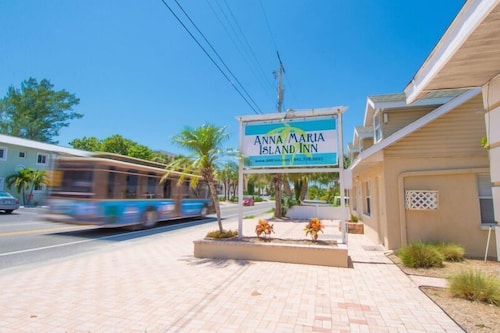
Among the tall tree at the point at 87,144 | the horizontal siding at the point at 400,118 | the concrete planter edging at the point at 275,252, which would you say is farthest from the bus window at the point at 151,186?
the tall tree at the point at 87,144

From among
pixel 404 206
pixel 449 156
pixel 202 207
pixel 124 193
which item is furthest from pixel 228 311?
pixel 202 207

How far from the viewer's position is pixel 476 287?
15.1ft

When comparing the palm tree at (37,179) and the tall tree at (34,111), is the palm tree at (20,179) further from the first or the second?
the tall tree at (34,111)

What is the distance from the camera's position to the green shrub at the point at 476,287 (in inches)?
177

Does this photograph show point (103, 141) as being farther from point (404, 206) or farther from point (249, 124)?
point (404, 206)

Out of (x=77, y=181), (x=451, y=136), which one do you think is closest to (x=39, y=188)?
(x=77, y=181)

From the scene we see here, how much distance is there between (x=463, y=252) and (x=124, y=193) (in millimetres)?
12536

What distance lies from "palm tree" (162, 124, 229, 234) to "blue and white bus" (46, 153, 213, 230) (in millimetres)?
678

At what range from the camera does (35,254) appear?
791cm

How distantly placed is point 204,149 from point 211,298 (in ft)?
16.5

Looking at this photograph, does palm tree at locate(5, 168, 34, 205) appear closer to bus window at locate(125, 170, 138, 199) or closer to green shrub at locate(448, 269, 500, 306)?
bus window at locate(125, 170, 138, 199)

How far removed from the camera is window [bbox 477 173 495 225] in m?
7.75

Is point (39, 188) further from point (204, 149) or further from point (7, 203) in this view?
point (204, 149)

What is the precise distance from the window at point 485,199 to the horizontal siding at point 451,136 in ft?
2.51
